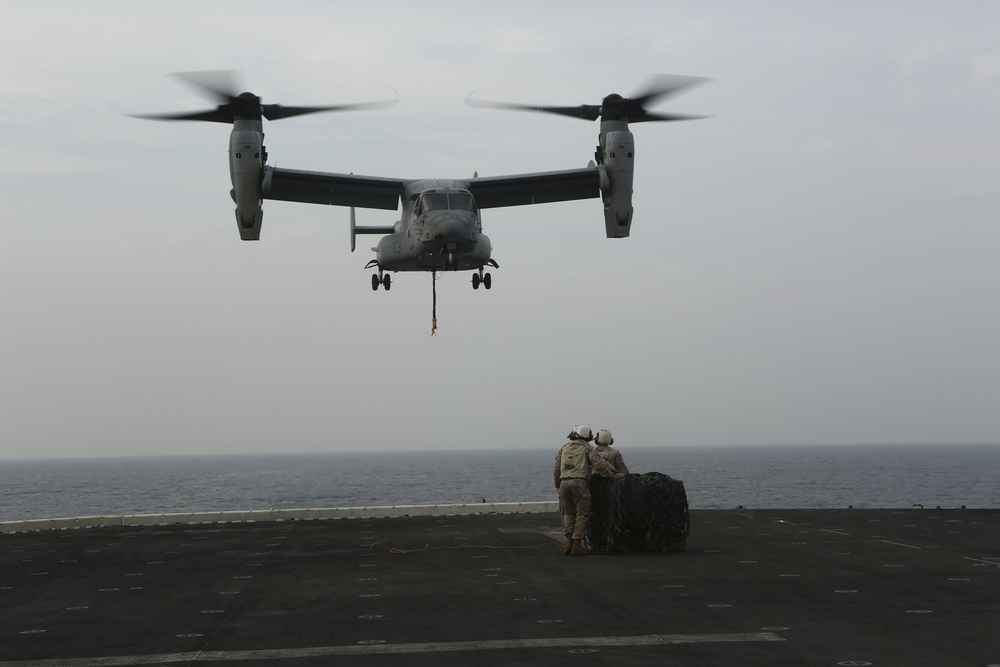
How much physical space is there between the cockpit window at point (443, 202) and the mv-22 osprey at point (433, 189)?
3 centimetres

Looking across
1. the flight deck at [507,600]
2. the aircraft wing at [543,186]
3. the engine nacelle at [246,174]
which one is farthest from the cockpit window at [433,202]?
the flight deck at [507,600]

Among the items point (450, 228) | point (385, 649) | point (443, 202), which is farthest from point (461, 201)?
point (385, 649)

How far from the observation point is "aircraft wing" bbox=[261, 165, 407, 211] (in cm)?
3119

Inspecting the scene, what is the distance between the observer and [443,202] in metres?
30.4

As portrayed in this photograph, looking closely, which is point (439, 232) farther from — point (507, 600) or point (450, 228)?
point (507, 600)

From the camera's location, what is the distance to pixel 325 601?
12258 millimetres

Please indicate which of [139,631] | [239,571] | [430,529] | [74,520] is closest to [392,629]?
[139,631]

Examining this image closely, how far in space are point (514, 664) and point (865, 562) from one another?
8.86 meters

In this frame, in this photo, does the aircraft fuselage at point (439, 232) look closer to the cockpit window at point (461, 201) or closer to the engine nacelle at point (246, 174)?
the cockpit window at point (461, 201)

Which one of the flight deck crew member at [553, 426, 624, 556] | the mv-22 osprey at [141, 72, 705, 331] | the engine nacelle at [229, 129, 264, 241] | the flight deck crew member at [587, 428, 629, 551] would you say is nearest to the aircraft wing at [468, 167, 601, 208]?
the mv-22 osprey at [141, 72, 705, 331]

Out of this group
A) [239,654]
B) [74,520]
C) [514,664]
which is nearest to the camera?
[514,664]

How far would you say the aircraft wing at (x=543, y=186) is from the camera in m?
32.0

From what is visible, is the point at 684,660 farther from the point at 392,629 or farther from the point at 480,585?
the point at 480,585

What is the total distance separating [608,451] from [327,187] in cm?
1809
